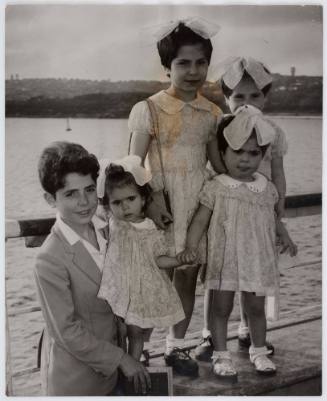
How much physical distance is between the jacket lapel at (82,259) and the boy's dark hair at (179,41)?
0.74m

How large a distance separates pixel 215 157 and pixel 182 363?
793 mm

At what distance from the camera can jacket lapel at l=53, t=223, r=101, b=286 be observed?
1965mm

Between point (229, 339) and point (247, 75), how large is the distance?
1.10m

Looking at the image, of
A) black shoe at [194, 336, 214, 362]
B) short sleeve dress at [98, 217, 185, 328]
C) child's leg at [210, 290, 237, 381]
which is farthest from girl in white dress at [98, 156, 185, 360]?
black shoe at [194, 336, 214, 362]

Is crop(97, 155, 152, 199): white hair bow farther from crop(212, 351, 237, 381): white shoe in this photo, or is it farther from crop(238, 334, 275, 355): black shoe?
crop(238, 334, 275, 355): black shoe

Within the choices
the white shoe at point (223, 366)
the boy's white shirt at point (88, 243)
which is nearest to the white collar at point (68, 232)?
the boy's white shirt at point (88, 243)

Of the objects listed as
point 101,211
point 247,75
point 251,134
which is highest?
point 247,75

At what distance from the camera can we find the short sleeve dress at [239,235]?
2.08 m

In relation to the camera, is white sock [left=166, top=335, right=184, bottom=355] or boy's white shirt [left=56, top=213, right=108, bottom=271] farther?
white sock [left=166, top=335, right=184, bottom=355]

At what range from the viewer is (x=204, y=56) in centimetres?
208

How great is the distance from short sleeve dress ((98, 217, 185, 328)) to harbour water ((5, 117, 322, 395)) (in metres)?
0.28

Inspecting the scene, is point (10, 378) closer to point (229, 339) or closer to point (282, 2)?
point (229, 339)

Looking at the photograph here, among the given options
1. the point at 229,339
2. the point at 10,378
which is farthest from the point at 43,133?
the point at 229,339

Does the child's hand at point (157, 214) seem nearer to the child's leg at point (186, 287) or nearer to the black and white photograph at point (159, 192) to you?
the black and white photograph at point (159, 192)
